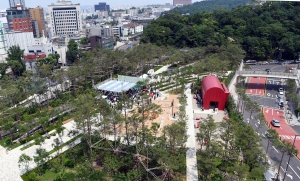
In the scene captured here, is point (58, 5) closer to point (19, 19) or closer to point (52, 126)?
point (19, 19)

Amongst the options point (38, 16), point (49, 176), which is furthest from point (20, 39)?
point (49, 176)

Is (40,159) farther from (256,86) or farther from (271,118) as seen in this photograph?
(256,86)

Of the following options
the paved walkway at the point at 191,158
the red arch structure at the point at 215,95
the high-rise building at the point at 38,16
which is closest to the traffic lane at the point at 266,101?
the red arch structure at the point at 215,95

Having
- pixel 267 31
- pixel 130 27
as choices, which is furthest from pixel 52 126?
pixel 130 27

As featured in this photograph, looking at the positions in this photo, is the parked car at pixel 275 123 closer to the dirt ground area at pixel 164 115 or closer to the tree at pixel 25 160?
the dirt ground area at pixel 164 115

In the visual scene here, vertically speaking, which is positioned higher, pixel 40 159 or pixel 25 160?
pixel 40 159
